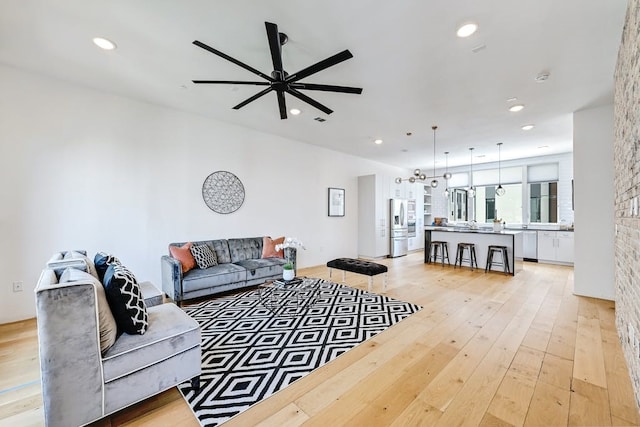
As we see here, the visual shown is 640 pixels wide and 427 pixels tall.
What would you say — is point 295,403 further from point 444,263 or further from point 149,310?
point 444,263

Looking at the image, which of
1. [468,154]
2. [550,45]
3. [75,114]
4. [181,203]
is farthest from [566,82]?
[75,114]

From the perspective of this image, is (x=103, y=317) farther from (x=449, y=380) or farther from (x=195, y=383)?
(x=449, y=380)

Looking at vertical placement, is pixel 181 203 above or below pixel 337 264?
above

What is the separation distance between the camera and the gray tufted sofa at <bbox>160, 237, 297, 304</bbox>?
367 cm

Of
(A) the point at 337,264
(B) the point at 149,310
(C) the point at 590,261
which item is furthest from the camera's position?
(A) the point at 337,264

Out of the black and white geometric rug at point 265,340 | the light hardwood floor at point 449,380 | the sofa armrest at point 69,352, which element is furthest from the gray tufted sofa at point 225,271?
the sofa armrest at point 69,352

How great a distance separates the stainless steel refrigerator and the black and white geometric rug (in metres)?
3.86

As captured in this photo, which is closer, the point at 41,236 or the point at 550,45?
the point at 550,45

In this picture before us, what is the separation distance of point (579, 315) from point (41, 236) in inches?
275

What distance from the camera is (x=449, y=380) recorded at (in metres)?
2.07

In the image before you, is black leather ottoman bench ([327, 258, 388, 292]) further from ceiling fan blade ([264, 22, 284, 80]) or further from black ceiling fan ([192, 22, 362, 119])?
ceiling fan blade ([264, 22, 284, 80])

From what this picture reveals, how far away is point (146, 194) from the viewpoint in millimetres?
4090

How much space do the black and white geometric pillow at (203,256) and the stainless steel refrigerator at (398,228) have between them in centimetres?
522

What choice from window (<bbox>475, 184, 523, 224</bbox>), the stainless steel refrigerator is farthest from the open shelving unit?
the stainless steel refrigerator
